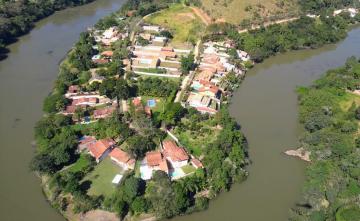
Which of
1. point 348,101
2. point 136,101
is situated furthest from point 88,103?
point 348,101

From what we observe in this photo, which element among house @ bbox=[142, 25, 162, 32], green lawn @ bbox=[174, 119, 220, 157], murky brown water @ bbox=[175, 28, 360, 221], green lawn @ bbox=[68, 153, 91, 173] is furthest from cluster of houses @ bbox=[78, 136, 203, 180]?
house @ bbox=[142, 25, 162, 32]

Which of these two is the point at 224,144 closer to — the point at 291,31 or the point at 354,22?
the point at 291,31

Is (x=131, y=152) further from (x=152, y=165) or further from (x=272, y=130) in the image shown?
(x=272, y=130)

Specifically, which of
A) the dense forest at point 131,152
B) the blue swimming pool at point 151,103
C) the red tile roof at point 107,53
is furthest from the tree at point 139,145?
the red tile roof at point 107,53

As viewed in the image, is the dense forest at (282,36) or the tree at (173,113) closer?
the tree at (173,113)

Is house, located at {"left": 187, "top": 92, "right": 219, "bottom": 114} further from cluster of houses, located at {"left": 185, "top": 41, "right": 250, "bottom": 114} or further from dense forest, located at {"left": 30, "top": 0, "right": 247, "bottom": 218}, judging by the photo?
dense forest, located at {"left": 30, "top": 0, "right": 247, "bottom": 218}

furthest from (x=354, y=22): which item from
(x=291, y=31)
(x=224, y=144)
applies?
(x=224, y=144)

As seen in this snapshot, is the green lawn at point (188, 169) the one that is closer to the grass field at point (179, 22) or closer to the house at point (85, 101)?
the house at point (85, 101)

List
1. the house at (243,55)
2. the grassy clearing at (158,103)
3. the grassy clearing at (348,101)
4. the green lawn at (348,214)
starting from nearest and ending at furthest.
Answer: the green lawn at (348,214), the grassy clearing at (158,103), the grassy clearing at (348,101), the house at (243,55)
